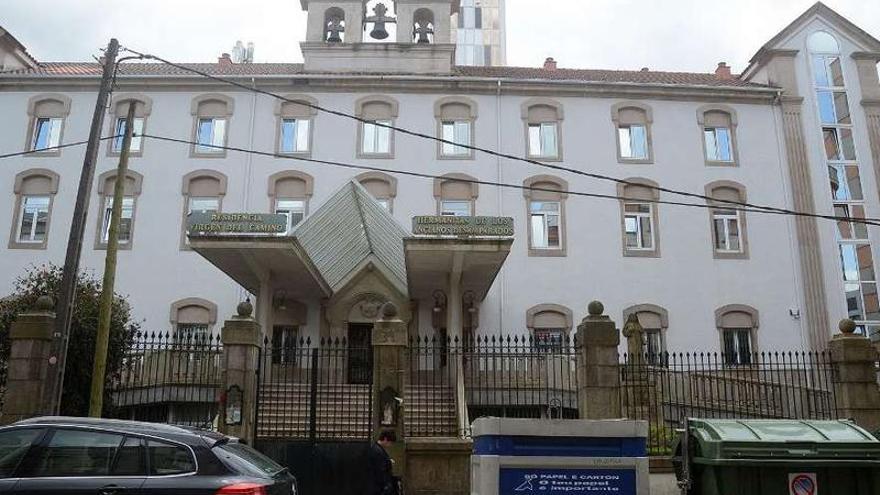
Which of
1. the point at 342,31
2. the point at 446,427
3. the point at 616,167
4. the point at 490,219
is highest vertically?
the point at 342,31

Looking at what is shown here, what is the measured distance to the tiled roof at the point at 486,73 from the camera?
27.7 meters

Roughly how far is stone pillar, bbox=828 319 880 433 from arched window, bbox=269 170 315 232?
17904 millimetres

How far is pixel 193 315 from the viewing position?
81.8 feet

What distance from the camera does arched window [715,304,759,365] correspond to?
25297mm

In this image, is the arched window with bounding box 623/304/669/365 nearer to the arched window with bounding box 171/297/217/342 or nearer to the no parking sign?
the arched window with bounding box 171/297/217/342

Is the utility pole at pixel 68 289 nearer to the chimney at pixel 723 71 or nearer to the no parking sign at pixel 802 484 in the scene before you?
the no parking sign at pixel 802 484

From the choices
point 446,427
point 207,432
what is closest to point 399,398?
point 446,427

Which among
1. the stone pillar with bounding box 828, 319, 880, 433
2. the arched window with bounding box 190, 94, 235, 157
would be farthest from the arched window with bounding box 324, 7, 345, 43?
the stone pillar with bounding box 828, 319, 880, 433

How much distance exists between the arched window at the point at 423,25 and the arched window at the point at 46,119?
13.6 metres

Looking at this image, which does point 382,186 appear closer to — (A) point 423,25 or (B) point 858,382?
(A) point 423,25

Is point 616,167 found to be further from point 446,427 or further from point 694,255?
point 446,427

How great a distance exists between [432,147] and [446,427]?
42.0 feet

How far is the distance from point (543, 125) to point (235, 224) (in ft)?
44.3

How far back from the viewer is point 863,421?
13578 millimetres
